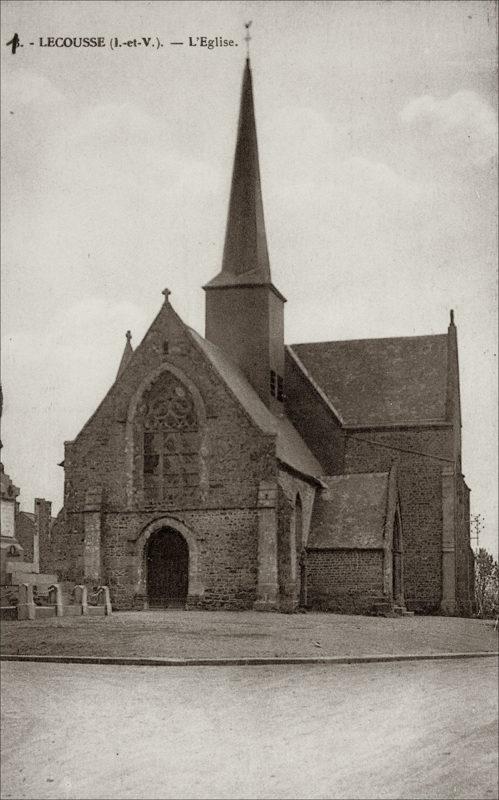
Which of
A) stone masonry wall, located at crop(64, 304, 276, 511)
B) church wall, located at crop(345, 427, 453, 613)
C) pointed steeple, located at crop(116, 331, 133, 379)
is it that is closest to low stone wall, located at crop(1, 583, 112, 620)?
stone masonry wall, located at crop(64, 304, 276, 511)

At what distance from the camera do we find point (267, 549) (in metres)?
13.2

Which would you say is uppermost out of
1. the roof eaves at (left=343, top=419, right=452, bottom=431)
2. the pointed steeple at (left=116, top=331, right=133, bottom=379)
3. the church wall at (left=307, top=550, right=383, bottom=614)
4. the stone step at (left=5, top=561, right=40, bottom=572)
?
the roof eaves at (left=343, top=419, right=452, bottom=431)

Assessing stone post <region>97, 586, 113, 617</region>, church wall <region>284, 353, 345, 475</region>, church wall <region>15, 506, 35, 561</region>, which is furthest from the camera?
church wall <region>284, 353, 345, 475</region>

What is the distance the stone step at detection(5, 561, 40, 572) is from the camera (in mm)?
10508

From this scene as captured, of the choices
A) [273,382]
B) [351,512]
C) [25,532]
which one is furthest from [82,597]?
[273,382]

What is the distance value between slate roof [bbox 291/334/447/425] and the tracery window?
7.87 metres

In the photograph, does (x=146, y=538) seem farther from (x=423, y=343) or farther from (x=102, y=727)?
(x=423, y=343)

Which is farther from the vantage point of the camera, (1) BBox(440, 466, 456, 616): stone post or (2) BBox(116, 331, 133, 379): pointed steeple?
(1) BBox(440, 466, 456, 616): stone post

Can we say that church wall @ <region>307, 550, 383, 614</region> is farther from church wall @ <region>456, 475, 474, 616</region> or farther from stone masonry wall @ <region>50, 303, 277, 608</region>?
stone masonry wall @ <region>50, 303, 277, 608</region>

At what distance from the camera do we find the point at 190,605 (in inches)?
465

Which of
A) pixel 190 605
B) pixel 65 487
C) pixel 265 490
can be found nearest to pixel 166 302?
pixel 65 487

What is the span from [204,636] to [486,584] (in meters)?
5.74

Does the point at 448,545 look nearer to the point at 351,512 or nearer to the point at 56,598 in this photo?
the point at 351,512

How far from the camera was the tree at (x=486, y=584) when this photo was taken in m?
14.4
